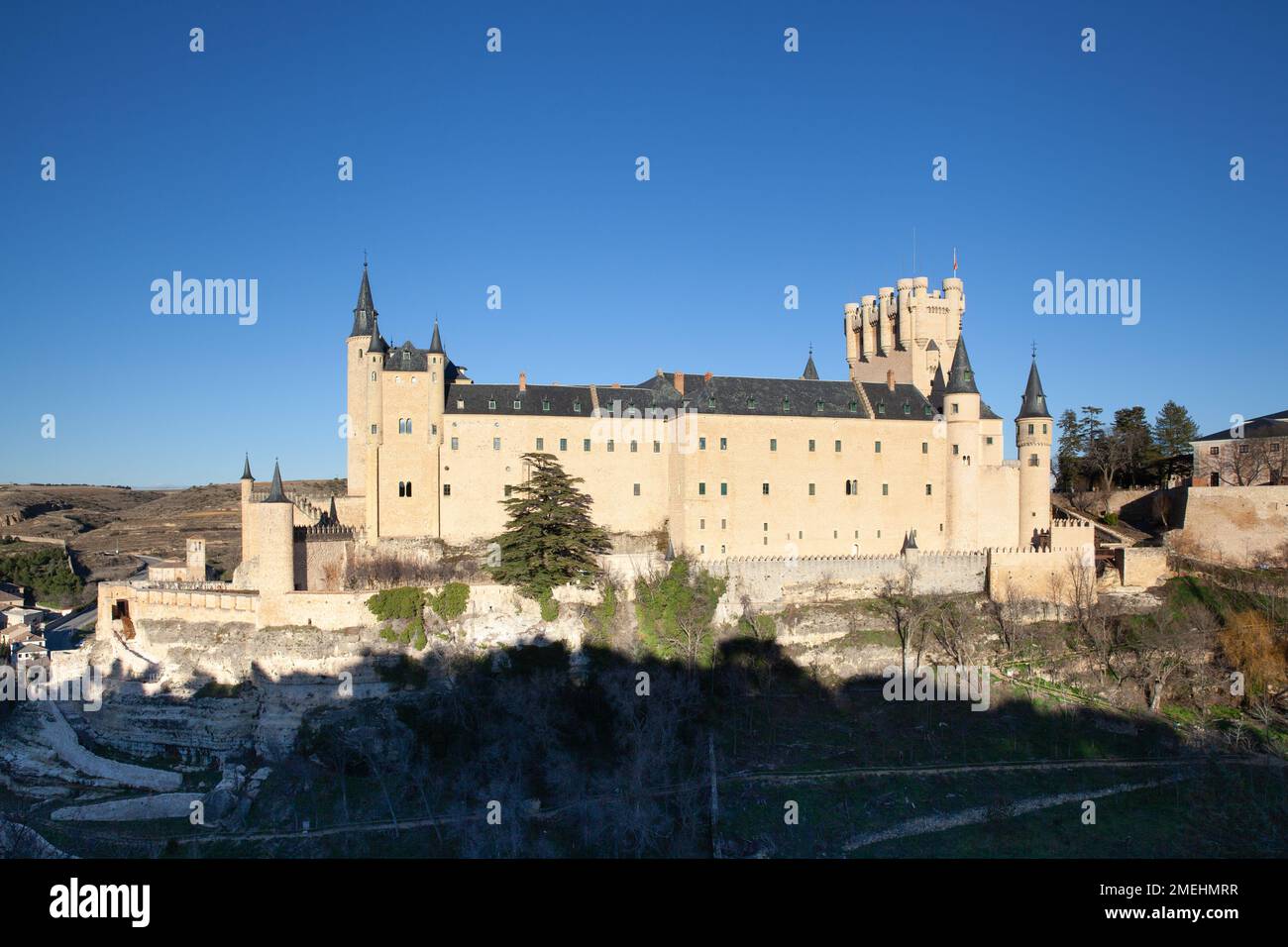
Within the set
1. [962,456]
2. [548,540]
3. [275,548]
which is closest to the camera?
[275,548]

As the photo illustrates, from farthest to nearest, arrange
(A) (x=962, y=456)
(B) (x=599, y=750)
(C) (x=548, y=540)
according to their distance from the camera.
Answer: (A) (x=962, y=456) < (C) (x=548, y=540) < (B) (x=599, y=750)

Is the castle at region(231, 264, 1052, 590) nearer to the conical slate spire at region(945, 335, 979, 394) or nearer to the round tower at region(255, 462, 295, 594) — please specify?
the conical slate spire at region(945, 335, 979, 394)

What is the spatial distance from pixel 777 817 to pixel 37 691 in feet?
96.1

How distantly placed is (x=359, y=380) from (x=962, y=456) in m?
27.3

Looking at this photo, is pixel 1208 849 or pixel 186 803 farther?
pixel 186 803

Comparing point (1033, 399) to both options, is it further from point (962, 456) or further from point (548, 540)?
point (548, 540)

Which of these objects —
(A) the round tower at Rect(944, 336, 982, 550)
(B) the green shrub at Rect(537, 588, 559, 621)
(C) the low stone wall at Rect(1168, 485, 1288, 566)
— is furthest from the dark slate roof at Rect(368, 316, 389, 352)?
(C) the low stone wall at Rect(1168, 485, 1288, 566)

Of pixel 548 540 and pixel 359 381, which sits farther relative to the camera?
pixel 359 381

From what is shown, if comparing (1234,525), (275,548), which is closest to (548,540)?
(275,548)

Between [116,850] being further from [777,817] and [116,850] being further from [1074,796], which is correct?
[1074,796]

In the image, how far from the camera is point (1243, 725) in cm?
3094

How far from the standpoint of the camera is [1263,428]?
45469 mm
